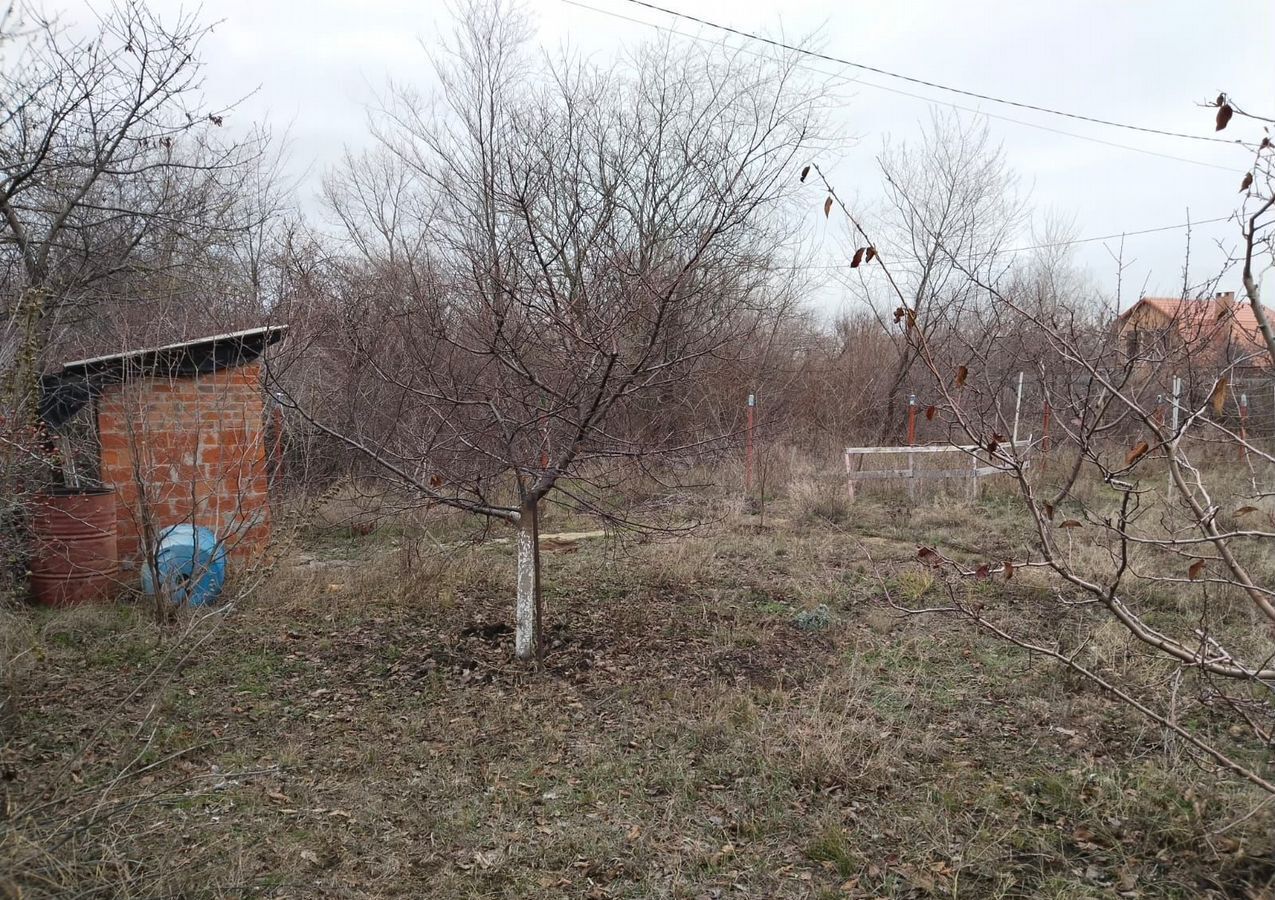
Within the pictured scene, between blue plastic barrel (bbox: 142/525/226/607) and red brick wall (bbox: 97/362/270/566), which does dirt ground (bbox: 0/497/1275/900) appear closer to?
blue plastic barrel (bbox: 142/525/226/607)

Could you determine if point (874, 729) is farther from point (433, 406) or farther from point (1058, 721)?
point (433, 406)

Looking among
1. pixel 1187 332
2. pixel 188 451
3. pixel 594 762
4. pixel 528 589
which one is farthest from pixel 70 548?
pixel 1187 332

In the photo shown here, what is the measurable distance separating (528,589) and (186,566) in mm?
2988

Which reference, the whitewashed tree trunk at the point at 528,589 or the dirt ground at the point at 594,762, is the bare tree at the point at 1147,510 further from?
the whitewashed tree trunk at the point at 528,589

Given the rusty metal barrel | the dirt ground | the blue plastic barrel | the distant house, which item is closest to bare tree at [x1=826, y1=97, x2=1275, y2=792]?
the distant house

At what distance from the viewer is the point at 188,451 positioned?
6.91 metres

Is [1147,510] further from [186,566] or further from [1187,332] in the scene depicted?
[186,566]

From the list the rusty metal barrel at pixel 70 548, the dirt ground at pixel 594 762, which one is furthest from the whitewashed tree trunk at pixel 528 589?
the rusty metal barrel at pixel 70 548

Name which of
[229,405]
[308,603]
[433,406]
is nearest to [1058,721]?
[433,406]

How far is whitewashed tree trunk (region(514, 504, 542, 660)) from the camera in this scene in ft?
15.9

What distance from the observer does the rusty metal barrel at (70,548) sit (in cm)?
602

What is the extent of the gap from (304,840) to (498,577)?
→ 414 cm

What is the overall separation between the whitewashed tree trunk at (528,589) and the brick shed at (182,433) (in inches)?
93.4

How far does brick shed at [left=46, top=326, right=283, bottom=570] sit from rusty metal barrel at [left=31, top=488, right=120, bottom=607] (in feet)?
0.76
